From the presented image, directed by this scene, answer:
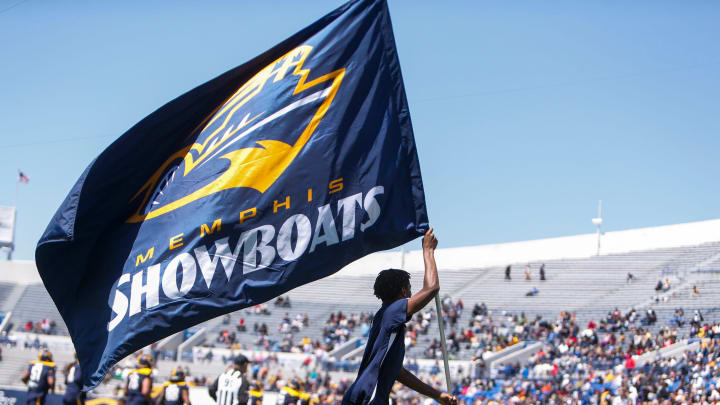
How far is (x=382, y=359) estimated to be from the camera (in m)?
4.83

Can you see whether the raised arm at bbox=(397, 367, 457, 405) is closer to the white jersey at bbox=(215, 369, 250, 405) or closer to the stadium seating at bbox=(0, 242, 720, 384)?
the white jersey at bbox=(215, 369, 250, 405)

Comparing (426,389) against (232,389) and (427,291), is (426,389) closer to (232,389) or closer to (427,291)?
(427,291)

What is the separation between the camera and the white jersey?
476 inches

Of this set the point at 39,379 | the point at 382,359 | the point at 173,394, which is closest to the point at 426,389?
the point at 382,359

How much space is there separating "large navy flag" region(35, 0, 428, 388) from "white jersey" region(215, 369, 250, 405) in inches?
242

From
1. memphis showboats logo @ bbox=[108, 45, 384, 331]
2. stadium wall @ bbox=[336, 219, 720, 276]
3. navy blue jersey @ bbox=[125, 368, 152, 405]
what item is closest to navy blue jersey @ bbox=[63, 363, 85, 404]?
navy blue jersey @ bbox=[125, 368, 152, 405]

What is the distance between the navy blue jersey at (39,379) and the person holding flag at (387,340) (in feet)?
35.1

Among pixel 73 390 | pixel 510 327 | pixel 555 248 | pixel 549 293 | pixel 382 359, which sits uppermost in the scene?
pixel 555 248

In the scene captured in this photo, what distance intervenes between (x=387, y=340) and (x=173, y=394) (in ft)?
27.5

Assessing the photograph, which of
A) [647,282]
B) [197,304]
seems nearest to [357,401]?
[197,304]

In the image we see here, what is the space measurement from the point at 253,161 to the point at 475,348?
2991 centimetres

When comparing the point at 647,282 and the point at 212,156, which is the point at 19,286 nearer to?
the point at 647,282

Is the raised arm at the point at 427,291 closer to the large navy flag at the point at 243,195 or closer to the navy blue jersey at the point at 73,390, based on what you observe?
the large navy flag at the point at 243,195

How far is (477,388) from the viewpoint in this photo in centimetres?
2955
